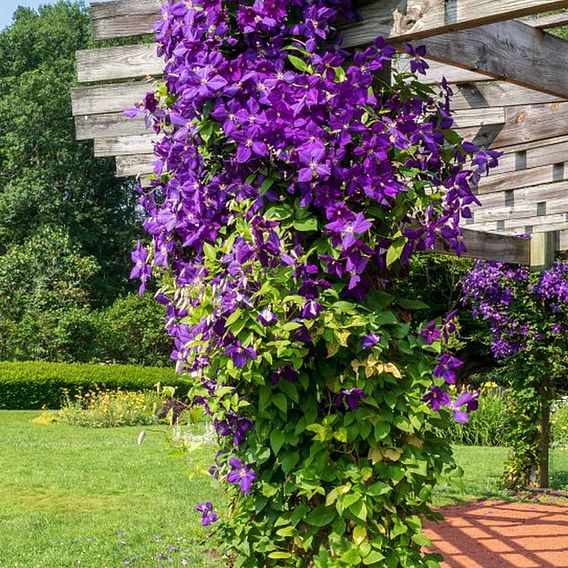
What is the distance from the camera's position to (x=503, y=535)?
19.1 ft

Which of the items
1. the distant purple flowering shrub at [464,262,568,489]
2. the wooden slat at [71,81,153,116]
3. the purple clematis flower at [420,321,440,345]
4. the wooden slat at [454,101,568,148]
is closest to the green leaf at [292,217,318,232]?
the purple clematis flower at [420,321,440,345]

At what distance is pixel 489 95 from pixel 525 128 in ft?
1.49

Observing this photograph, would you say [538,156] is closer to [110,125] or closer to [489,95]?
[489,95]

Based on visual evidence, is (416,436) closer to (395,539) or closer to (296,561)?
(395,539)

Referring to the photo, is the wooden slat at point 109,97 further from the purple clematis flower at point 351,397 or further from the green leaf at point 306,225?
the purple clematis flower at point 351,397

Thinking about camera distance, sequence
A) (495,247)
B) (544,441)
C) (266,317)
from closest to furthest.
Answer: (266,317) < (495,247) < (544,441)

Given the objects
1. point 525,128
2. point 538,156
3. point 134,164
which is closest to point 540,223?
point 538,156

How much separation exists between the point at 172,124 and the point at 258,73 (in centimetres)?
42

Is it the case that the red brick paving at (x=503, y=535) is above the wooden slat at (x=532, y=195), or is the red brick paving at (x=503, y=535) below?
below

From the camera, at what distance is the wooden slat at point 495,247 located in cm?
584

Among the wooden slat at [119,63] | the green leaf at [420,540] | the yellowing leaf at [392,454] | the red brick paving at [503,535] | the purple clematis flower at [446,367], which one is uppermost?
the wooden slat at [119,63]

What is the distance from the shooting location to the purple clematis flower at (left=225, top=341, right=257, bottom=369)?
2303 millimetres

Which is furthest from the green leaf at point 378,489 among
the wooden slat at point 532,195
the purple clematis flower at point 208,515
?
the wooden slat at point 532,195

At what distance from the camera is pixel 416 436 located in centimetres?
246
